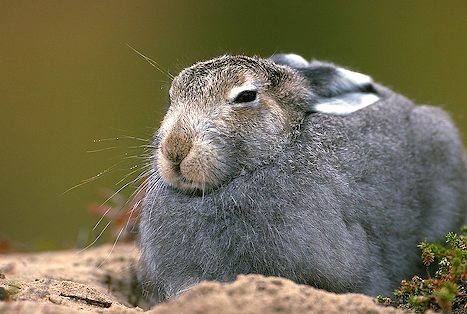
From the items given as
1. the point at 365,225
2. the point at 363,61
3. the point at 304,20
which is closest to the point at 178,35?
the point at 304,20

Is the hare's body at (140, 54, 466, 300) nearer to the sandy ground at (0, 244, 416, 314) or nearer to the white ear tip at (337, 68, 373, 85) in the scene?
the white ear tip at (337, 68, 373, 85)

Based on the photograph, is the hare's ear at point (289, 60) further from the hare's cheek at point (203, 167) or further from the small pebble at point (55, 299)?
the small pebble at point (55, 299)

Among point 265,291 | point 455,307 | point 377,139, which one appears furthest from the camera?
point 377,139

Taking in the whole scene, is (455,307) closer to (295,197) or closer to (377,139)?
(295,197)

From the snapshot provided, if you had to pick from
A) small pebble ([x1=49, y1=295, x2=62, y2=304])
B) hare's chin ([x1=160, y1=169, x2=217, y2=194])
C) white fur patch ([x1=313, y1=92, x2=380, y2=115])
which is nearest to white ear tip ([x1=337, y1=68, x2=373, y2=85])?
white fur patch ([x1=313, y1=92, x2=380, y2=115])

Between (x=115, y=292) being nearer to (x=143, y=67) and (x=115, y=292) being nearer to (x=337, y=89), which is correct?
(x=337, y=89)

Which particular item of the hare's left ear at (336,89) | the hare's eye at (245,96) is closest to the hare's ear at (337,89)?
the hare's left ear at (336,89)
